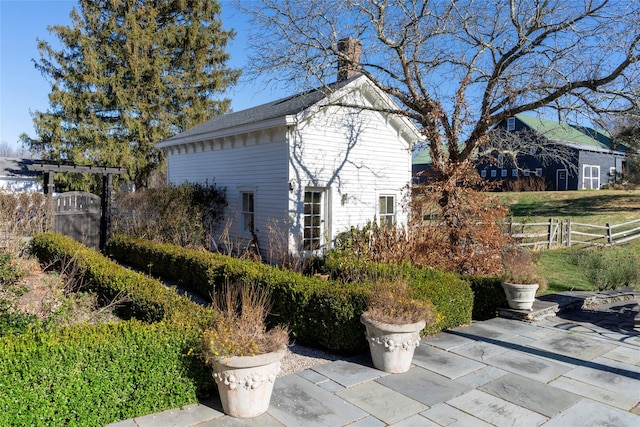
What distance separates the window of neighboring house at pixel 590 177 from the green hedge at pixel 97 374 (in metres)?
34.9

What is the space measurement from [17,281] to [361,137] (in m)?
8.84

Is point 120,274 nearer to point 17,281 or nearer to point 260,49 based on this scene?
point 17,281

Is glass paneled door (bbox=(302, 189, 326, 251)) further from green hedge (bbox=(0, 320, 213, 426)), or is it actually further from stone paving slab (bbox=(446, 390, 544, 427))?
stone paving slab (bbox=(446, 390, 544, 427))

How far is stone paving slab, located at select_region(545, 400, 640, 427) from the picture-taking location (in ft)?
11.7

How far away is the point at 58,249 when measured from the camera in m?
9.08

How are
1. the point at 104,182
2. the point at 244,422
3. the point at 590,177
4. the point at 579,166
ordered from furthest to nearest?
the point at 590,177 < the point at 579,166 < the point at 104,182 < the point at 244,422

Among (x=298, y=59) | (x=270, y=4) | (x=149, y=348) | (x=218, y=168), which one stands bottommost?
(x=149, y=348)

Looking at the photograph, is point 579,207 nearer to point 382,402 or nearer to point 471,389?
point 471,389

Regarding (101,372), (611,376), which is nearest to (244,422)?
(101,372)

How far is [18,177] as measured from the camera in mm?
21516

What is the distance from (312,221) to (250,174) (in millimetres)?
2323

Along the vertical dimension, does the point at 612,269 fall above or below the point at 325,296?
below

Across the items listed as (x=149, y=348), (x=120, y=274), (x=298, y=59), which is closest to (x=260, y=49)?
(x=298, y=59)

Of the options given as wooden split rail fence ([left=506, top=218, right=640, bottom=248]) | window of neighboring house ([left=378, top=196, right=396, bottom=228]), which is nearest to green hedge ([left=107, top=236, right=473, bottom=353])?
window of neighboring house ([left=378, top=196, right=396, bottom=228])
